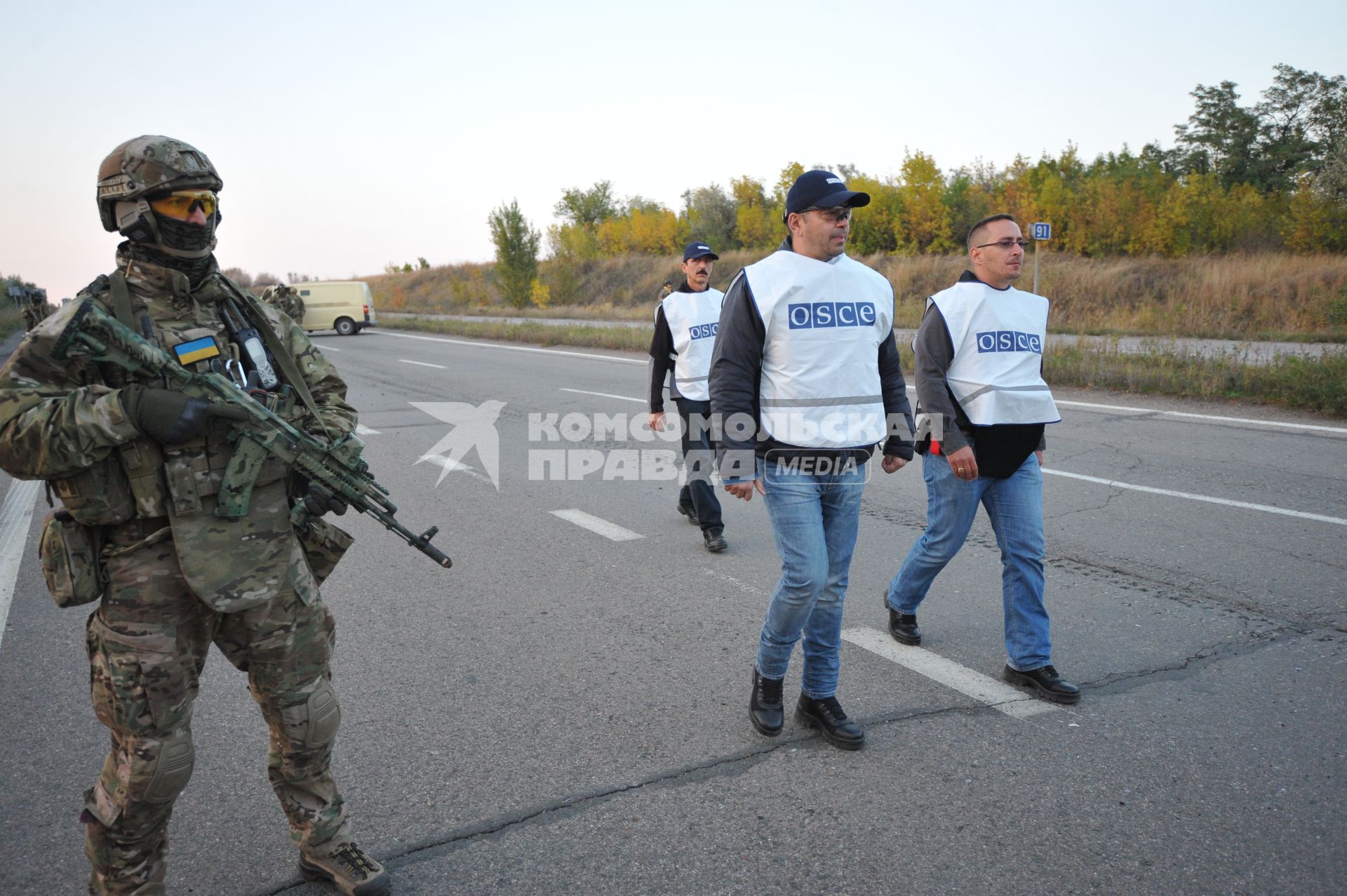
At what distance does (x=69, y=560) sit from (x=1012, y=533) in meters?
3.32

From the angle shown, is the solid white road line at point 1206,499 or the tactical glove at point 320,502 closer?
the tactical glove at point 320,502

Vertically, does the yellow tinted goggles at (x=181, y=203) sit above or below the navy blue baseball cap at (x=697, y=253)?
below

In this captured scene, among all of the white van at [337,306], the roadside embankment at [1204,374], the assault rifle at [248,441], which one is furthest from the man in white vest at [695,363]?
the white van at [337,306]

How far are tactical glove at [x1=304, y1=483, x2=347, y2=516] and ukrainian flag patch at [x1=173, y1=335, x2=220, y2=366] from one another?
16.9 inches

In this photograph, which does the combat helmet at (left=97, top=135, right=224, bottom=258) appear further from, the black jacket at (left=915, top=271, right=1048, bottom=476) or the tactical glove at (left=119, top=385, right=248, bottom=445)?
the black jacket at (left=915, top=271, right=1048, bottom=476)

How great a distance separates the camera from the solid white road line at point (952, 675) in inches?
147

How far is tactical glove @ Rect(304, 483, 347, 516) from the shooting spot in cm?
256


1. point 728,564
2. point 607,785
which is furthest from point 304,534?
point 728,564

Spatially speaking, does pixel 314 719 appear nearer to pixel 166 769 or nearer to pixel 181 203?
pixel 166 769

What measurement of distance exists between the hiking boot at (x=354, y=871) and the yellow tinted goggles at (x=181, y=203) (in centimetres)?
176

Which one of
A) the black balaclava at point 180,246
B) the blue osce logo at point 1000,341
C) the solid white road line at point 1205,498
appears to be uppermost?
the black balaclava at point 180,246

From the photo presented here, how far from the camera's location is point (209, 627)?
250 centimetres

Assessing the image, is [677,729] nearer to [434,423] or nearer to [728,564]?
[728,564]

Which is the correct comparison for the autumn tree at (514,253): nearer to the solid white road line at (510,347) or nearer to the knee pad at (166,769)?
the solid white road line at (510,347)
